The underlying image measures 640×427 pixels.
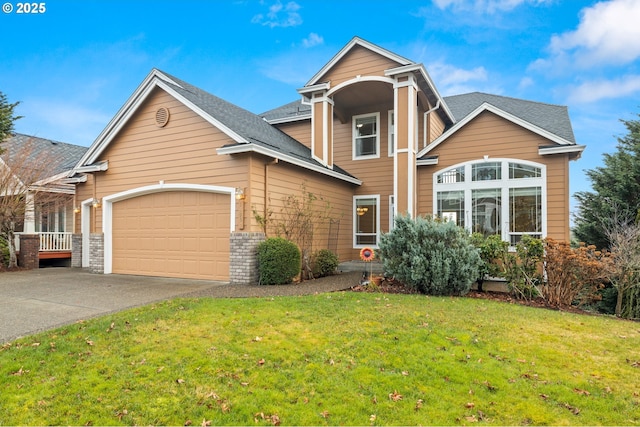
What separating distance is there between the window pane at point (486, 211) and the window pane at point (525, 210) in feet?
1.23

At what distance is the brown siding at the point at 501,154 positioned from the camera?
1113cm

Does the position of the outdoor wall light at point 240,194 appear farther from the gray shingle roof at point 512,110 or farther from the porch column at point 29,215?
the porch column at point 29,215

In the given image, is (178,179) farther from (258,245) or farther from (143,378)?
(143,378)

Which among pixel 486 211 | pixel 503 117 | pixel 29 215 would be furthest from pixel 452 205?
pixel 29 215

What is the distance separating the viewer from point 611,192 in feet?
43.7

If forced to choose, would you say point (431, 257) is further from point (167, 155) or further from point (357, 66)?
point (167, 155)

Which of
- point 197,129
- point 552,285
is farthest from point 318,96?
point 552,285

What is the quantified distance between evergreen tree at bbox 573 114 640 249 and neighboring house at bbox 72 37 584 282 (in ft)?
9.04

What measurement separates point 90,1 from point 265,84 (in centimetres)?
1361

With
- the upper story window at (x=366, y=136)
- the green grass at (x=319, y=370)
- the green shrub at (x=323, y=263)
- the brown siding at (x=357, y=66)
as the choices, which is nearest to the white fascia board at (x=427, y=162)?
the upper story window at (x=366, y=136)

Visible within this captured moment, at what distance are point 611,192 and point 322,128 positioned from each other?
10641mm

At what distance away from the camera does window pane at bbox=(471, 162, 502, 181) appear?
39.6 ft

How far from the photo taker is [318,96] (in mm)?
13750

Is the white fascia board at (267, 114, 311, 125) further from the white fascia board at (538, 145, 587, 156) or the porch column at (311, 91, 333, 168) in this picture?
the white fascia board at (538, 145, 587, 156)
